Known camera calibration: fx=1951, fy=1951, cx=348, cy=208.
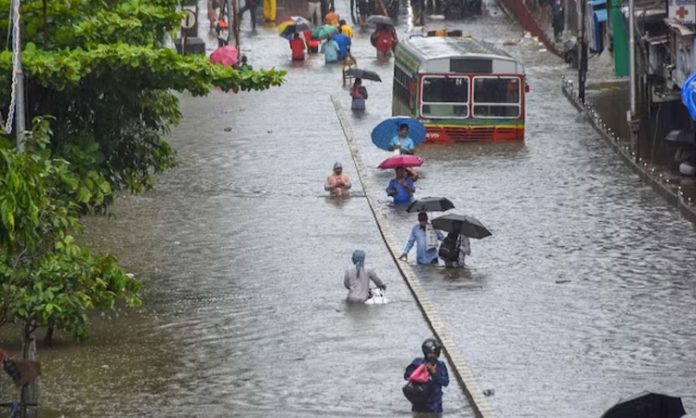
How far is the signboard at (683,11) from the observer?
3591 centimetres

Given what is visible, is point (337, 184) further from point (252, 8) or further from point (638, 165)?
point (252, 8)

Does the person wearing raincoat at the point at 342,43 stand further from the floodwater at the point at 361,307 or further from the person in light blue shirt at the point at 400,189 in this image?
the person in light blue shirt at the point at 400,189

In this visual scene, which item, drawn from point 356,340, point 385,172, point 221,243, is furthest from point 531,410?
point 385,172

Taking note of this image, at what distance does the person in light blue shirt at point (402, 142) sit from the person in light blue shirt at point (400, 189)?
2.86 m

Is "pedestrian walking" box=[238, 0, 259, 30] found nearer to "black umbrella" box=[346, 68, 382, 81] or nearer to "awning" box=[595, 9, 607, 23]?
"black umbrella" box=[346, 68, 382, 81]

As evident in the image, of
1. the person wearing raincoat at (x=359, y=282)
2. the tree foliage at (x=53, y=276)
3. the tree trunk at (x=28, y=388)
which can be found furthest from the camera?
the person wearing raincoat at (x=359, y=282)

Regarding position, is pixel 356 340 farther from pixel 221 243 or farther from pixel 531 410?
pixel 221 243

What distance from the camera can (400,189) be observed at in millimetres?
32562

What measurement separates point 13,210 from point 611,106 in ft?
101

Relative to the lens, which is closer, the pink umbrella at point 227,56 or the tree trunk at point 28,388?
the tree trunk at point 28,388

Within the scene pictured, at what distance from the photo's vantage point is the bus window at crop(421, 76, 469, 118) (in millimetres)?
39188

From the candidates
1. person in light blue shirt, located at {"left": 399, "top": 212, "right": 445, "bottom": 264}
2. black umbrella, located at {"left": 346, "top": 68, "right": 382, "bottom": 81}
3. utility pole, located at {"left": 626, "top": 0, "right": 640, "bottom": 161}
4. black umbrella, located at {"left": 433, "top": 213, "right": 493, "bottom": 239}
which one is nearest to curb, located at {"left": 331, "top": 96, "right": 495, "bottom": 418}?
person in light blue shirt, located at {"left": 399, "top": 212, "right": 445, "bottom": 264}

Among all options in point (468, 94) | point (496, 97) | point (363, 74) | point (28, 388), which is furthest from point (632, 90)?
point (28, 388)

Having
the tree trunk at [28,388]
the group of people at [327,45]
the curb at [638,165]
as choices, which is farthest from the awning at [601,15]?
the tree trunk at [28,388]
